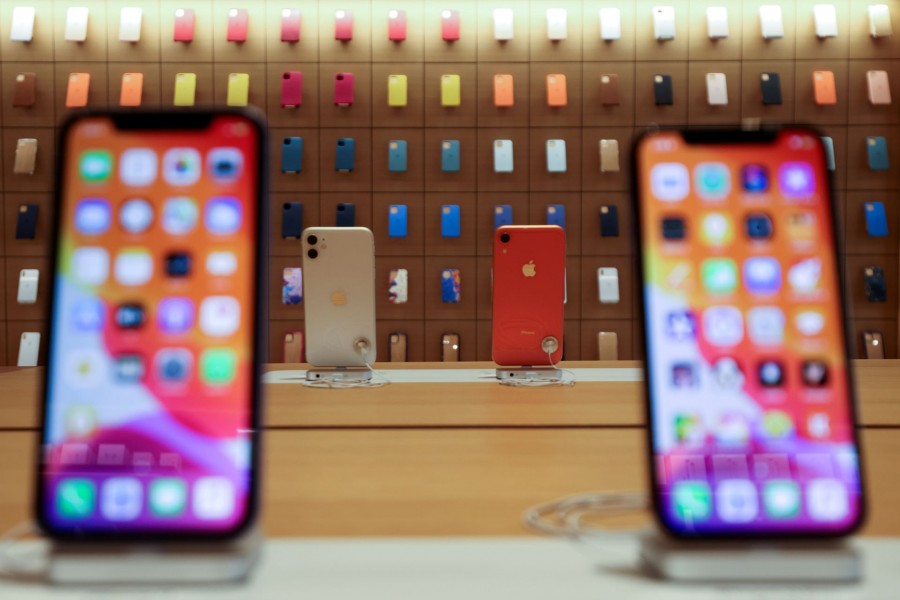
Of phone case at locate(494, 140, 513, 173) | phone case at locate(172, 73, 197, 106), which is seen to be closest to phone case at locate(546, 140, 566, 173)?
phone case at locate(494, 140, 513, 173)

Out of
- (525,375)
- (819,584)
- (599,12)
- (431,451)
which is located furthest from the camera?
(599,12)

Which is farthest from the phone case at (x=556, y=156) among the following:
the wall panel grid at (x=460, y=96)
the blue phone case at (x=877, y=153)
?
the blue phone case at (x=877, y=153)

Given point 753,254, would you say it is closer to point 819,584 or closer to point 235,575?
point 819,584

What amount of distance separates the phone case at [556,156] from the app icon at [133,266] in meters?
4.63

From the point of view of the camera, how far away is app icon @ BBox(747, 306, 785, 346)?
0.66 meters

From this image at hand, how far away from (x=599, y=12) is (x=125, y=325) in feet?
16.8

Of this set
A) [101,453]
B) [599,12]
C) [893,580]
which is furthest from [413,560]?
[599,12]

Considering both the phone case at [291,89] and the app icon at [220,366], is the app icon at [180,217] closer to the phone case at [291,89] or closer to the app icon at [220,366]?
the app icon at [220,366]

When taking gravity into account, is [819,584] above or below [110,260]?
below

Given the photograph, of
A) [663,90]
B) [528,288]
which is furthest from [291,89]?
[528,288]

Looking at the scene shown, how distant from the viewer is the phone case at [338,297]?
230 centimetres

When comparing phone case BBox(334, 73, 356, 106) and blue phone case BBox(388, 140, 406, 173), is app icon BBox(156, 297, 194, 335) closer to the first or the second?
blue phone case BBox(388, 140, 406, 173)

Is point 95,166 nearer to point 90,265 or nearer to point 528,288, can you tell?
point 90,265

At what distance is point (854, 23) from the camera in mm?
5168
